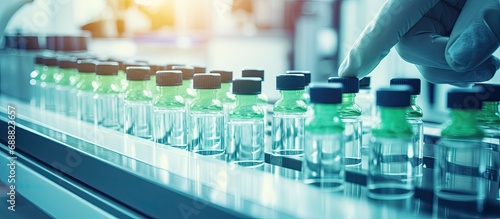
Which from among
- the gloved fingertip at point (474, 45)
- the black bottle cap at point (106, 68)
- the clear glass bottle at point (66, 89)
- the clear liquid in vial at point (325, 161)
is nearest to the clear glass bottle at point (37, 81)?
the clear glass bottle at point (66, 89)

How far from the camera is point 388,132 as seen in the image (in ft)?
3.05

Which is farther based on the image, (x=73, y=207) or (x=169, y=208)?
(x=73, y=207)

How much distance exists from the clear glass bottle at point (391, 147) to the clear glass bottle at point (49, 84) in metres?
1.49

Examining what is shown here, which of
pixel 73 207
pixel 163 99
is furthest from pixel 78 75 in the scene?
pixel 73 207

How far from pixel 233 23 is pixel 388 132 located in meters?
5.39

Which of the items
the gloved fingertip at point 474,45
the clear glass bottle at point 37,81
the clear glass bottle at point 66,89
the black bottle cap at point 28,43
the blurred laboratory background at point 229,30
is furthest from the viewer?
the blurred laboratory background at point 229,30

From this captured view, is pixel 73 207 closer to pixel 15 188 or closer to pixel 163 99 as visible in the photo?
pixel 163 99

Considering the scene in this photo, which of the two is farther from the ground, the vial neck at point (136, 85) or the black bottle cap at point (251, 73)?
the black bottle cap at point (251, 73)

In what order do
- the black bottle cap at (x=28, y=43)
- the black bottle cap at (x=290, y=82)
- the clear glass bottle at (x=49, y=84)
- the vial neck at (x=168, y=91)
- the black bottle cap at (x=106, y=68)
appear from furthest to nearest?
the black bottle cap at (x=28, y=43), the clear glass bottle at (x=49, y=84), the black bottle cap at (x=106, y=68), the vial neck at (x=168, y=91), the black bottle cap at (x=290, y=82)

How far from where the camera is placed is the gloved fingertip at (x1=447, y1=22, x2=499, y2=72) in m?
1.07

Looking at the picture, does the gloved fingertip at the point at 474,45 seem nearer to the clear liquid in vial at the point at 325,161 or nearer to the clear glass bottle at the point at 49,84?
the clear liquid in vial at the point at 325,161

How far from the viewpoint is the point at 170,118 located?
1.40 m

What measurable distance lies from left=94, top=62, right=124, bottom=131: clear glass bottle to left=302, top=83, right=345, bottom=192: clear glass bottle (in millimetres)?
798

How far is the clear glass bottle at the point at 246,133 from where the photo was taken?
118 centimetres
